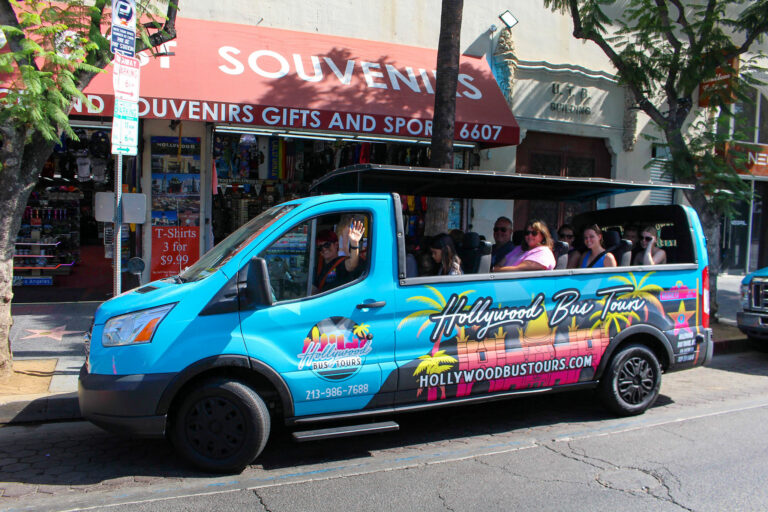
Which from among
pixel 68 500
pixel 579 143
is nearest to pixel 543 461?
pixel 68 500

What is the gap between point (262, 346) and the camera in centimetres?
441

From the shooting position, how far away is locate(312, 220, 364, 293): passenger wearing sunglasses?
480 centimetres

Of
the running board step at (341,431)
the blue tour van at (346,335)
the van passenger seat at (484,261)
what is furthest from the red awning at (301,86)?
the running board step at (341,431)

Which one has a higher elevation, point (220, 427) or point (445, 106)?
point (445, 106)

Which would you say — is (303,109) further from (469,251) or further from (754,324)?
(754,324)

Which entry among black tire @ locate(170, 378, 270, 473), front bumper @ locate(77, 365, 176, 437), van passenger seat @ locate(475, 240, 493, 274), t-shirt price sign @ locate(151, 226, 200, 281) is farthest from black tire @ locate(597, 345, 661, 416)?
t-shirt price sign @ locate(151, 226, 200, 281)

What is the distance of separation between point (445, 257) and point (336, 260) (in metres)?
1.11

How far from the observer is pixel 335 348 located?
4617 mm

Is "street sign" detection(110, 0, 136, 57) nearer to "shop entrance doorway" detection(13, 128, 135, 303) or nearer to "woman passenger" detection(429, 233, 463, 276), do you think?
"woman passenger" detection(429, 233, 463, 276)

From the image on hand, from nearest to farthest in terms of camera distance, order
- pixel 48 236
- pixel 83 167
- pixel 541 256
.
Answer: pixel 541 256
pixel 83 167
pixel 48 236

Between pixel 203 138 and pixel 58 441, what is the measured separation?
258 inches

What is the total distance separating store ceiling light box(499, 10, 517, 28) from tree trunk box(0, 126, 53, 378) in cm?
958

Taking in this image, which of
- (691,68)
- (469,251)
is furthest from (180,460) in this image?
(691,68)

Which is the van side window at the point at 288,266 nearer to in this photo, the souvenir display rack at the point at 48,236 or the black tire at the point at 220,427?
the black tire at the point at 220,427
